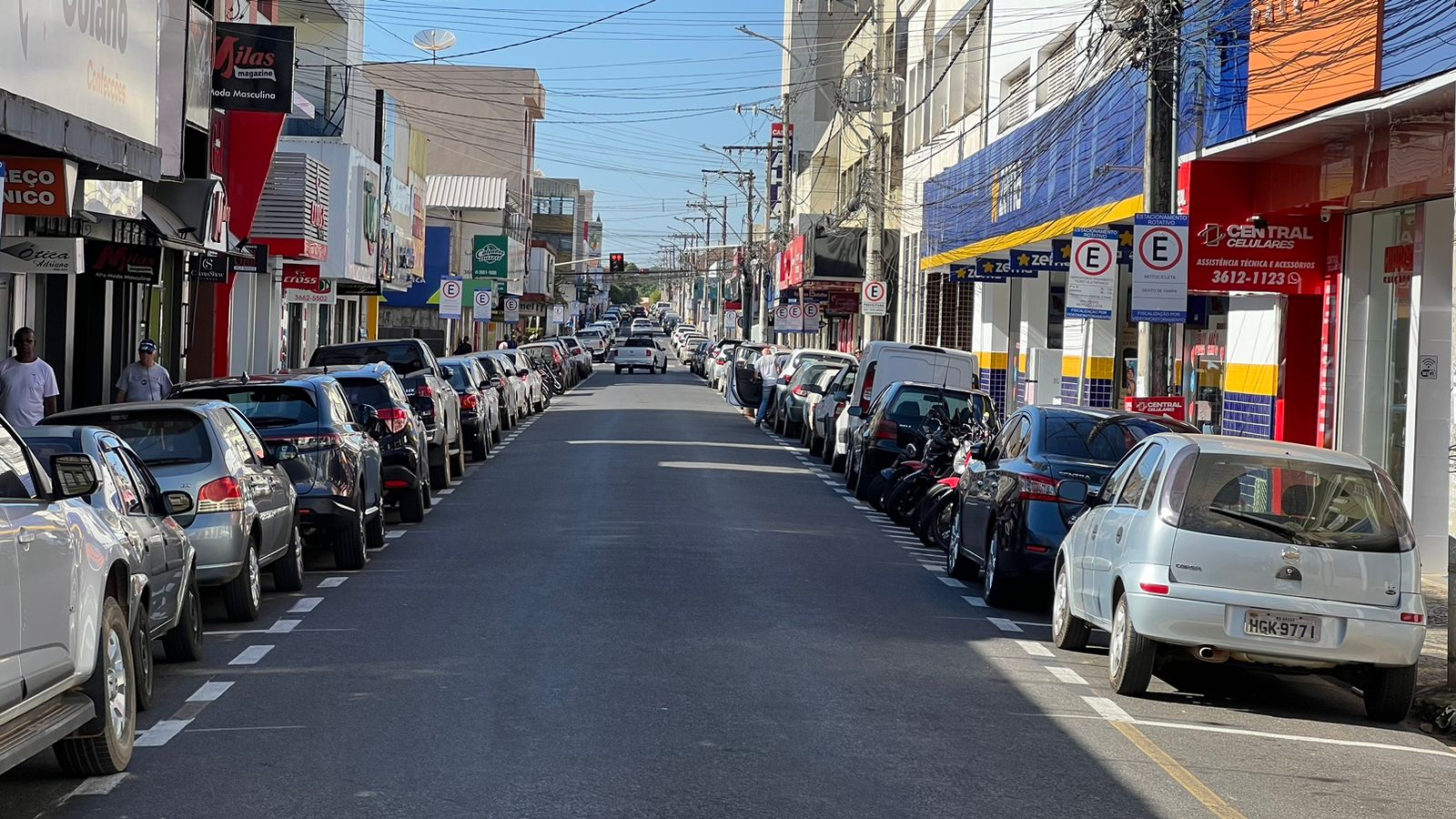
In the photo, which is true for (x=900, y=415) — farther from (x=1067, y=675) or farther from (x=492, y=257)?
(x=492, y=257)

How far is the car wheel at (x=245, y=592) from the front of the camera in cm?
1199

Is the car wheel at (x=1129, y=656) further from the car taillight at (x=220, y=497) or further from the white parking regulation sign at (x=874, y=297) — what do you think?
the white parking regulation sign at (x=874, y=297)

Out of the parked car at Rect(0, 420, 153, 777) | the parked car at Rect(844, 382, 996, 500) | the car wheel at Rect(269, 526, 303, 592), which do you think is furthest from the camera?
the parked car at Rect(844, 382, 996, 500)

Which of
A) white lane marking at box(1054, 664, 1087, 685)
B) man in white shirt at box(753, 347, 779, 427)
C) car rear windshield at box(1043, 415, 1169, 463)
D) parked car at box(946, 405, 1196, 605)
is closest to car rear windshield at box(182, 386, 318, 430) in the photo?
parked car at box(946, 405, 1196, 605)

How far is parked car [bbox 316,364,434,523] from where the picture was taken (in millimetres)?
18781

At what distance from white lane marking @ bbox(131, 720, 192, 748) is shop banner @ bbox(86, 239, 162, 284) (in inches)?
628

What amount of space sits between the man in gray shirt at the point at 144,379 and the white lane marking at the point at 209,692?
37.0 ft

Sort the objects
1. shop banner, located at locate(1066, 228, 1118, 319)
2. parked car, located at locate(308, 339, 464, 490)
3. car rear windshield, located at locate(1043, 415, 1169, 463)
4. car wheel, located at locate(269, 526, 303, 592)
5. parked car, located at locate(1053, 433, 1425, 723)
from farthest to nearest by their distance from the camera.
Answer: parked car, located at locate(308, 339, 464, 490), shop banner, located at locate(1066, 228, 1118, 319), car rear windshield, located at locate(1043, 415, 1169, 463), car wheel, located at locate(269, 526, 303, 592), parked car, located at locate(1053, 433, 1425, 723)

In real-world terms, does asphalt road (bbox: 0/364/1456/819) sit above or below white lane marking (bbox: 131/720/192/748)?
above

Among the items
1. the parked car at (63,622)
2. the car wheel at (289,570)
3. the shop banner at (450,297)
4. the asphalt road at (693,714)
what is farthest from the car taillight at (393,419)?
the shop banner at (450,297)

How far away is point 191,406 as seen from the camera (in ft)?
40.2

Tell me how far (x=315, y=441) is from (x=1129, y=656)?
7.57 metres

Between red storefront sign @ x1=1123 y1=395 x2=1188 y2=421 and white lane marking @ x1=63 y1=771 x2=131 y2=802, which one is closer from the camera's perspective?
white lane marking @ x1=63 y1=771 x2=131 y2=802

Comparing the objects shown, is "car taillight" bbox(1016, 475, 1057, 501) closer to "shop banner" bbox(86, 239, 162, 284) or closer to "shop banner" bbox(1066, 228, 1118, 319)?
"shop banner" bbox(1066, 228, 1118, 319)
